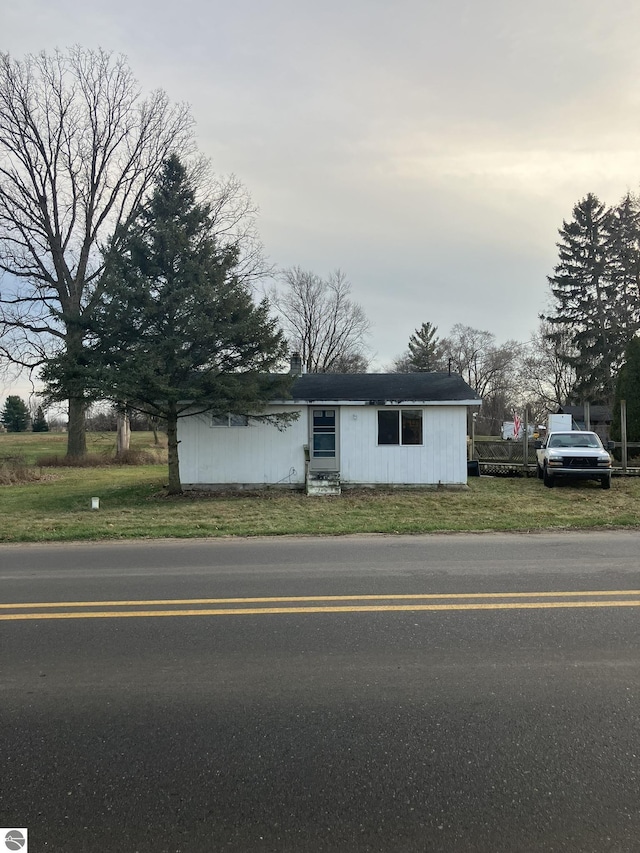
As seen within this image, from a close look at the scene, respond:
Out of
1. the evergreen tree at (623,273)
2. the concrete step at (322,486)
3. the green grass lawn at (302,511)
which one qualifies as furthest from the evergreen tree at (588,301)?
the concrete step at (322,486)

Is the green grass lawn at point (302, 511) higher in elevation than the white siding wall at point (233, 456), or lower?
lower

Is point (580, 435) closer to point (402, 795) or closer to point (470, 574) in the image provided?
point (470, 574)

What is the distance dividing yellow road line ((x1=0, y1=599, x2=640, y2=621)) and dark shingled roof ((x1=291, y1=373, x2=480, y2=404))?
37.5 feet

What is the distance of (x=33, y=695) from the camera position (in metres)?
3.43

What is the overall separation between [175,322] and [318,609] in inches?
427

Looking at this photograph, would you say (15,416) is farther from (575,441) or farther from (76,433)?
(575,441)

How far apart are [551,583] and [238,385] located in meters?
10.1

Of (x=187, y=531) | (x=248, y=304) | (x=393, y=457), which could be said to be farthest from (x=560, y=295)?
(x=187, y=531)

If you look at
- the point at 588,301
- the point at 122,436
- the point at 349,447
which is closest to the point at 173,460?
the point at 349,447

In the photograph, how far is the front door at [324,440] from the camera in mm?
16844

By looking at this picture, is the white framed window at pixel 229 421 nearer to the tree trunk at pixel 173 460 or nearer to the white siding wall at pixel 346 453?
the white siding wall at pixel 346 453

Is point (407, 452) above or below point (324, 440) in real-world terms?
below

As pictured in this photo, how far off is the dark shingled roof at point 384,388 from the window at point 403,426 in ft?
1.64

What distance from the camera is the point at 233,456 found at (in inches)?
648
